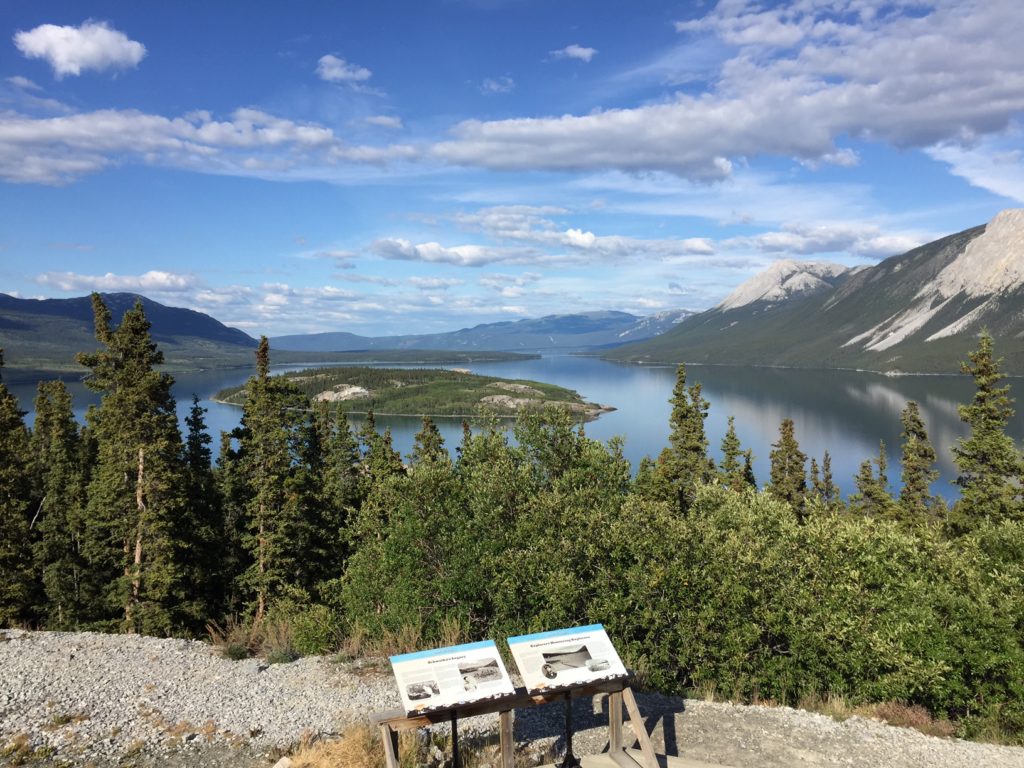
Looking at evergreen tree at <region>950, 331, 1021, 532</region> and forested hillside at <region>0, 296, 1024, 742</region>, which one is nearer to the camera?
forested hillside at <region>0, 296, 1024, 742</region>

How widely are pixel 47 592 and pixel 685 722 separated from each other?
4057 centimetres

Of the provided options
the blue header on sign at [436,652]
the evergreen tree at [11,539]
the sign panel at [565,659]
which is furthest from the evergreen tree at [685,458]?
the blue header on sign at [436,652]

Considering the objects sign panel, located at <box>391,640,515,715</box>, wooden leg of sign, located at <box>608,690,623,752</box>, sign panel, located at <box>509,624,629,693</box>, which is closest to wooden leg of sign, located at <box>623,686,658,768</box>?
wooden leg of sign, located at <box>608,690,623,752</box>

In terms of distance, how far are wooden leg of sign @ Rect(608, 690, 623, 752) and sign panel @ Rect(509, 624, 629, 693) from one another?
73 centimetres

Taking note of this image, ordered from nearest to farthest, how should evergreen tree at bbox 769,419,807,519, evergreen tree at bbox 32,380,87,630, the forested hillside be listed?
the forested hillside
evergreen tree at bbox 32,380,87,630
evergreen tree at bbox 769,419,807,519

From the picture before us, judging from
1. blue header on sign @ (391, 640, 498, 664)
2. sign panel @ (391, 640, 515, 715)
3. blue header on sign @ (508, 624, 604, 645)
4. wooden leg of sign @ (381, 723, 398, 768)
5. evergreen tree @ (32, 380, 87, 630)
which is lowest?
evergreen tree @ (32, 380, 87, 630)

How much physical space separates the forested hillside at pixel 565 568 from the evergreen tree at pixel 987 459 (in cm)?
19

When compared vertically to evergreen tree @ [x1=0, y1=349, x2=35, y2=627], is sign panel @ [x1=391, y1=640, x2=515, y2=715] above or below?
above

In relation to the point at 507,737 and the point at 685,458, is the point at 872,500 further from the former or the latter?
the point at 507,737

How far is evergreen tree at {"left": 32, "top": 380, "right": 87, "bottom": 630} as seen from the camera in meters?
40.3

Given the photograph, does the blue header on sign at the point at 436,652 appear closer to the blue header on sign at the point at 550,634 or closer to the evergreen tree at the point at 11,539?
the blue header on sign at the point at 550,634

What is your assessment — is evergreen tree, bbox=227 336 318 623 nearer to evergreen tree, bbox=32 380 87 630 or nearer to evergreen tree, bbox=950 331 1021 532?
evergreen tree, bbox=32 380 87 630

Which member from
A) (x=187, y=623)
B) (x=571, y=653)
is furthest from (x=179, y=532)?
(x=571, y=653)

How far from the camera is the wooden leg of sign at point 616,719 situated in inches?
465
